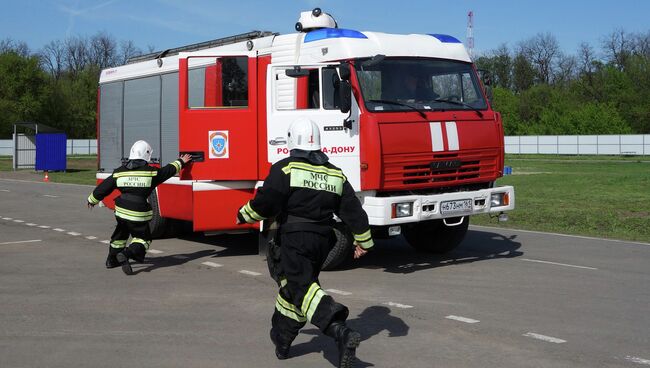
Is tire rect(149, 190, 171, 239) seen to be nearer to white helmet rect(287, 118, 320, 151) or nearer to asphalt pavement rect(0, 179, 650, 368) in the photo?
asphalt pavement rect(0, 179, 650, 368)

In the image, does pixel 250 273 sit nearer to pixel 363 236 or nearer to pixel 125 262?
pixel 125 262

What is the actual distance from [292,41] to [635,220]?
10149 millimetres

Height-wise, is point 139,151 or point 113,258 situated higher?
point 139,151

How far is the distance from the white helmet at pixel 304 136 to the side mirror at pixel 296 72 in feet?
12.4

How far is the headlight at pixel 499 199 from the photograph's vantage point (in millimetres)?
10570

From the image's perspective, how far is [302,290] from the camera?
573cm

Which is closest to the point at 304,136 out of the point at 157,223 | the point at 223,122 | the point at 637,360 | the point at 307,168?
the point at 307,168

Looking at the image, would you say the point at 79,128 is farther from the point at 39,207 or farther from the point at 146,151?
the point at 146,151

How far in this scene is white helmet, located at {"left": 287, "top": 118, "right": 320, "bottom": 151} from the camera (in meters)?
5.90

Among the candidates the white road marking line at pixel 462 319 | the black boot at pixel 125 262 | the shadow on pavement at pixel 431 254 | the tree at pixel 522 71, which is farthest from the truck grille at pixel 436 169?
the tree at pixel 522 71

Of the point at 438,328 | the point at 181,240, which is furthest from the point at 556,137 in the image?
the point at 438,328

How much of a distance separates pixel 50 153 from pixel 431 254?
35140 millimetres

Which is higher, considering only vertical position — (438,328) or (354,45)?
(354,45)

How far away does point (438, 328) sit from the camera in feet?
23.0
